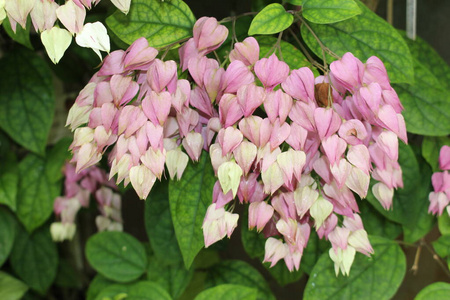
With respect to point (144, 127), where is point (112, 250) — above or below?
below

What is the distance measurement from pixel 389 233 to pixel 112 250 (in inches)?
21.6

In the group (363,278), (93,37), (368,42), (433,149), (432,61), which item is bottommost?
(363,278)

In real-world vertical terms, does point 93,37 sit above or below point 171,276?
above

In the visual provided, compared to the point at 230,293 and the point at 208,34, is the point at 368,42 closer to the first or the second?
the point at 208,34

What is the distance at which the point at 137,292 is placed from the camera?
39.5 inches

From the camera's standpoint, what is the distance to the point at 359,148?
1.98ft

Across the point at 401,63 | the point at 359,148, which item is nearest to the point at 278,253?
the point at 359,148

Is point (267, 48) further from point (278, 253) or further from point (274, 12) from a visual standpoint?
point (278, 253)

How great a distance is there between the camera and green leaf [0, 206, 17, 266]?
1142 mm

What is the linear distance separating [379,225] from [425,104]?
0.78 feet

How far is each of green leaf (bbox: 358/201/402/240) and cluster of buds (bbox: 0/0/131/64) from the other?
0.58 metres


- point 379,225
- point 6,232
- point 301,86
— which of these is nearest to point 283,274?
point 379,225

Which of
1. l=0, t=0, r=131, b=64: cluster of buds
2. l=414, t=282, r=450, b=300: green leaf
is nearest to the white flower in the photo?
l=0, t=0, r=131, b=64: cluster of buds

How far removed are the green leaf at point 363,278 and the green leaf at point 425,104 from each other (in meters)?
0.20
